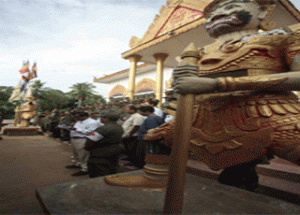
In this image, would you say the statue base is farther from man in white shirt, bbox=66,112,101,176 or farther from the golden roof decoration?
man in white shirt, bbox=66,112,101,176

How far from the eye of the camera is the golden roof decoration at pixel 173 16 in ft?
21.5

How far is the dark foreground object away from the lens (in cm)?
132

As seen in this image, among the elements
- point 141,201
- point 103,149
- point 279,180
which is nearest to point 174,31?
point 103,149

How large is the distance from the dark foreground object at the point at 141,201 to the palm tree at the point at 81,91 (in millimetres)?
22059

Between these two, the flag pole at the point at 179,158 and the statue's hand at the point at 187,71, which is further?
the statue's hand at the point at 187,71

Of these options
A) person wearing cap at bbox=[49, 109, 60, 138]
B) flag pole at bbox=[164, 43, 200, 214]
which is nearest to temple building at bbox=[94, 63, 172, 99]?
person wearing cap at bbox=[49, 109, 60, 138]

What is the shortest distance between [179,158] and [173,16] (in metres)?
7.39

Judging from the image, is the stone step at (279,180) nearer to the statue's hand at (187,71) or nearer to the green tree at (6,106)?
the statue's hand at (187,71)

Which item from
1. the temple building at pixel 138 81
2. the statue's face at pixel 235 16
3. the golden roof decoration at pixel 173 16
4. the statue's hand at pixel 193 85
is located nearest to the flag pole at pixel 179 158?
the statue's hand at pixel 193 85

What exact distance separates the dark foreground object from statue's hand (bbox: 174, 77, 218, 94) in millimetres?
812

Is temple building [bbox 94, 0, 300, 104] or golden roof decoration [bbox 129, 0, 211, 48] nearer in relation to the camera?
temple building [bbox 94, 0, 300, 104]

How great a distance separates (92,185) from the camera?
1737mm

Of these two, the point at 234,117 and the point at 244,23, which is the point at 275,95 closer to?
the point at 234,117

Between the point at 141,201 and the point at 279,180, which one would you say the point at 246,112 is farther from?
the point at 279,180
